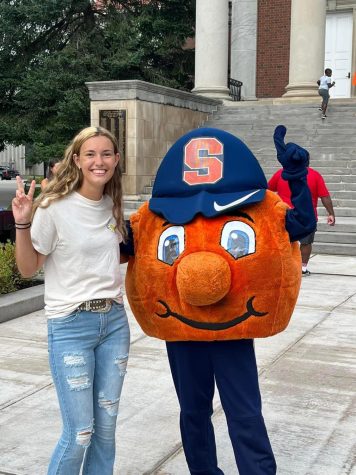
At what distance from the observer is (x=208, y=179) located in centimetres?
270

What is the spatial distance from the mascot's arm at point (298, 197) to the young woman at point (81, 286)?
69cm

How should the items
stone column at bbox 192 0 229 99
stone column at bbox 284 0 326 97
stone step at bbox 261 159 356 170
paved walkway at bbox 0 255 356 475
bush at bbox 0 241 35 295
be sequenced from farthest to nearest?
stone column at bbox 192 0 229 99, stone column at bbox 284 0 326 97, stone step at bbox 261 159 356 170, bush at bbox 0 241 35 295, paved walkway at bbox 0 255 356 475

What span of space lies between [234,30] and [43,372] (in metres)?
19.4

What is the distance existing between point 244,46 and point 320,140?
7.61m

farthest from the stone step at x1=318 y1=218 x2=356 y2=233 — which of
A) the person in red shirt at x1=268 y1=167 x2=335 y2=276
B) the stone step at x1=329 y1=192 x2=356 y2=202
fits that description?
the person in red shirt at x1=268 y1=167 x2=335 y2=276

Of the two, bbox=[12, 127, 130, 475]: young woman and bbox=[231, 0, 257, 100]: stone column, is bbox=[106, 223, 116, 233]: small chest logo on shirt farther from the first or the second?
bbox=[231, 0, 257, 100]: stone column

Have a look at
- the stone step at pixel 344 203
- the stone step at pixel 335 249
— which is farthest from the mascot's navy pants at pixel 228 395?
the stone step at pixel 344 203

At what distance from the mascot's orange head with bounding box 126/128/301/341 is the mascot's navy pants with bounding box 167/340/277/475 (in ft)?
0.26

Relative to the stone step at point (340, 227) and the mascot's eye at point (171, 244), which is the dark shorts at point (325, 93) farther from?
the mascot's eye at point (171, 244)

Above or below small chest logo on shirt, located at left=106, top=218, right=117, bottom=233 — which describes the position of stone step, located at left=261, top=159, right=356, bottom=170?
above

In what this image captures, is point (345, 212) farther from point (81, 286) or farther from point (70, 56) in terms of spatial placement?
point (81, 286)

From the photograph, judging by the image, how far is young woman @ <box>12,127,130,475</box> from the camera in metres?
2.52

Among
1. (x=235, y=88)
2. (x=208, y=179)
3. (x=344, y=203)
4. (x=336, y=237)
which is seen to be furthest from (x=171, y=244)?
(x=235, y=88)

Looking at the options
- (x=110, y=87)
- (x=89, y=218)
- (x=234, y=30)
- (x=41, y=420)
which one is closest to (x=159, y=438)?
(x=41, y=420)
